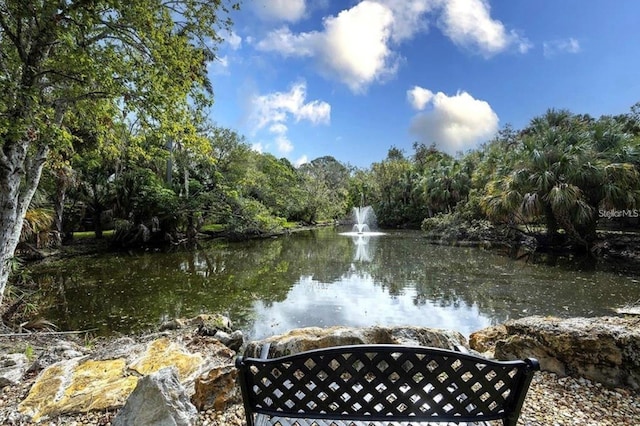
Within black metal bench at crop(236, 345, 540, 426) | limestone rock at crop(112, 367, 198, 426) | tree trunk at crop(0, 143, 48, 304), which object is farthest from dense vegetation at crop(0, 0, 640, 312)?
black metal bench at crop(236, 345, 540, 426)

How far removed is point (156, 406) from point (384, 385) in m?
1.33

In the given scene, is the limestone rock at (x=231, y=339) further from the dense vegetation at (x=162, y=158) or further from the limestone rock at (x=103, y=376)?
the dense vegetation at (x=162, y=158)

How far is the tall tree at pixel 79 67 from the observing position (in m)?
3.81

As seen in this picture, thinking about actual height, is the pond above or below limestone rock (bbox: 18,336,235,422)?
below

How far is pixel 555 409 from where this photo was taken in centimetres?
237

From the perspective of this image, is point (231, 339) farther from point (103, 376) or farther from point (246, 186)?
point (246, 186)

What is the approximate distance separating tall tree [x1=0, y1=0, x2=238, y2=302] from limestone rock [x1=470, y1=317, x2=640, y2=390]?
17.5ft

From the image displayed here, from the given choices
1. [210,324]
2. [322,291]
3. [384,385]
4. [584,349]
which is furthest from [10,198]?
[584,349]

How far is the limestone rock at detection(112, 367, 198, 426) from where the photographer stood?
1859mm

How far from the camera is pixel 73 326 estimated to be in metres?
5.77

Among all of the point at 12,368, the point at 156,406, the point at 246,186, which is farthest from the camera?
the point at 246,186

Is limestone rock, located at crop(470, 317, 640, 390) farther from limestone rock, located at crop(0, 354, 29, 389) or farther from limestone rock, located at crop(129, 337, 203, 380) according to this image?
limestone rock, located at crop(0, 354, 29, 389)

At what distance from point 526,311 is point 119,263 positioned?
12790 millimetres

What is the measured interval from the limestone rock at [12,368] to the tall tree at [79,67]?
169 cm
